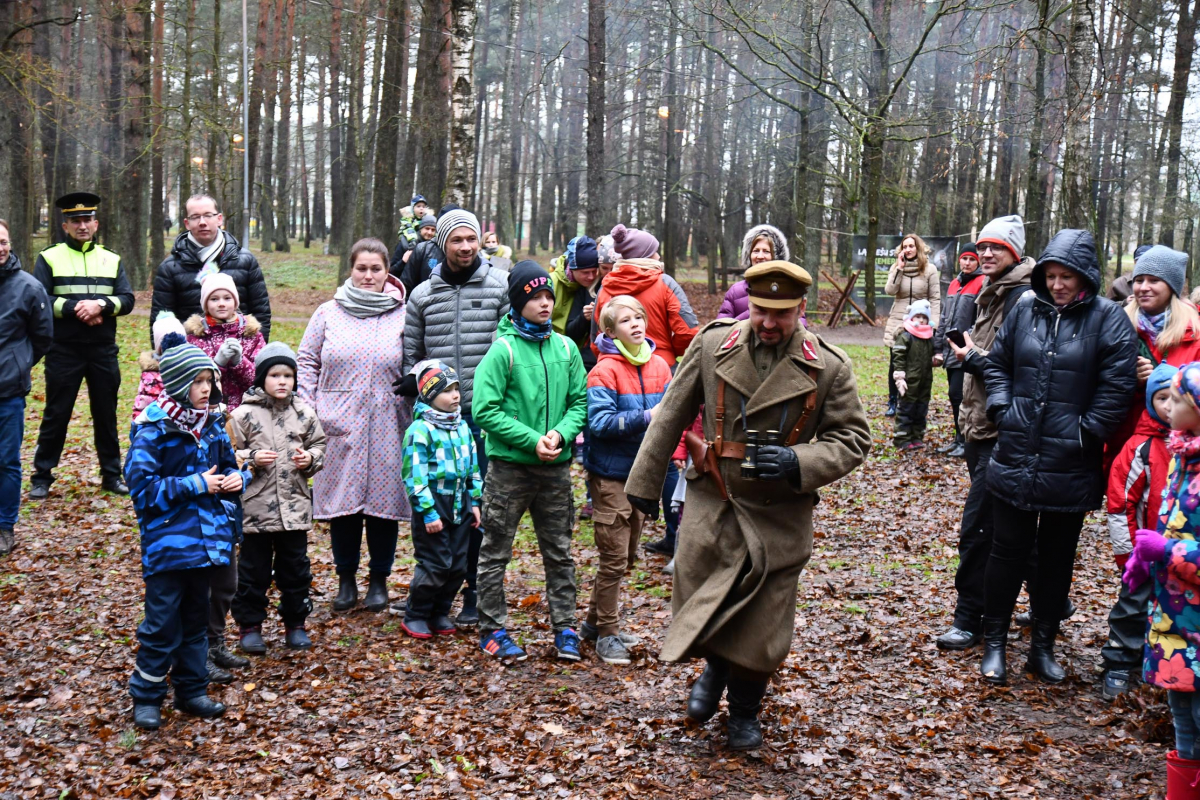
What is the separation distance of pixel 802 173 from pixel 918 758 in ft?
79.1

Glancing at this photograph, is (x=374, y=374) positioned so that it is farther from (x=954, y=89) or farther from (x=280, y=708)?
(x=954, y=89)

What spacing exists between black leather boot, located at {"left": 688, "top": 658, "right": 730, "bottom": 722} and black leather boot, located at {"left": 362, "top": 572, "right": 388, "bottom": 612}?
239 cm

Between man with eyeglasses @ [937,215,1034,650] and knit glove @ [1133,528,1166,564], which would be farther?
man with eyeglasses @ [937,215,1034,650]

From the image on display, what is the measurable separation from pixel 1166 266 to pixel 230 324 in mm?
5305

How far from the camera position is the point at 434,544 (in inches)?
223

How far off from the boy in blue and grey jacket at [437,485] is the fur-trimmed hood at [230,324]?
1.23m

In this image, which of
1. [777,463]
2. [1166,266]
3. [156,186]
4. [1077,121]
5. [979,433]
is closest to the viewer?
[777,463]

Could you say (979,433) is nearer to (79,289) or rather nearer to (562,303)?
(562,303)

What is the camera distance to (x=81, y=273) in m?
8.14

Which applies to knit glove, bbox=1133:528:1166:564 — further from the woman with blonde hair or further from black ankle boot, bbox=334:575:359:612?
the woman with blonde hair

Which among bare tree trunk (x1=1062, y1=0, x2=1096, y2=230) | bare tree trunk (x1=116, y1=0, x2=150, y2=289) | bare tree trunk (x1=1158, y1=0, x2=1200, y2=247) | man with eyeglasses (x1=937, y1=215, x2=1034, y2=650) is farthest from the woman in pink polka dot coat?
bare tree trunk (x1=1158, y1=0, x2=1200, y2=247)

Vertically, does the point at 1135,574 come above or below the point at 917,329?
below

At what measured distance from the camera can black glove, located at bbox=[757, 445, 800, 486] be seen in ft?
13.5

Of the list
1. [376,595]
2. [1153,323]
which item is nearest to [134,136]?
[376,595]
